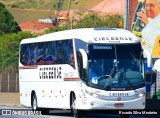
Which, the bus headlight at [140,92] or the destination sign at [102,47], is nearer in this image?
the bus headlight at [140,92]

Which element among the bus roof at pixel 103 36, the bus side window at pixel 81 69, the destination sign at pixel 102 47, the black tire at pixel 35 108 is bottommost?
the black tire at pixel 35 108

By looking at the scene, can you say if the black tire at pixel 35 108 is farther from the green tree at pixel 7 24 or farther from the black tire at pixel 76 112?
the green tree at pixel 7 24

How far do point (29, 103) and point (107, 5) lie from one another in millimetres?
129740

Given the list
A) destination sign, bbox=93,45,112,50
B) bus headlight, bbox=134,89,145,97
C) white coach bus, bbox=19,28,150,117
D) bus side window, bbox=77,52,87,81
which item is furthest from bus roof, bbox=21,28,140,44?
bus headlight, bbox=134,89,145,97

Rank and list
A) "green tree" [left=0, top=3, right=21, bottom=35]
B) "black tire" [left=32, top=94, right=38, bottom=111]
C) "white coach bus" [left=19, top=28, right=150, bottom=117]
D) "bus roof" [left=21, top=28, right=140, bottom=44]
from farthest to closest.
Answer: "green tree" [left=0, top=3, right=21, bottom=35], "black tire" [left=32, top=94, right=38, bottom=111], "bus roof" [left=21, top=28, right=140, bottom=44], "white coach bus" [left=19, top=28, right=150, bottom=117]

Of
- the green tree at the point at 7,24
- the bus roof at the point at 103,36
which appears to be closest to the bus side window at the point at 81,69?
the bus roof at the point at 103,36

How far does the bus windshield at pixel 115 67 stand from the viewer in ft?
96.1

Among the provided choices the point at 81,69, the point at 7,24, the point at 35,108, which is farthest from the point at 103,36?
the point at 7,24

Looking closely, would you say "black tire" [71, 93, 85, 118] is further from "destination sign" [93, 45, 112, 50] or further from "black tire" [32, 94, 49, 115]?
"black tire" [32, 94, 49, 115]

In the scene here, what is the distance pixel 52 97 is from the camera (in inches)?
1342

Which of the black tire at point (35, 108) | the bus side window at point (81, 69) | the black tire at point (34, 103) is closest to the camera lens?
the bus side window at point (81, 69)

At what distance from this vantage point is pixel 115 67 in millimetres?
29391

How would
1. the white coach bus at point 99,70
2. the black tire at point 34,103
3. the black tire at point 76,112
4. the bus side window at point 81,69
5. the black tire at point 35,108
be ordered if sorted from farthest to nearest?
1. the black tire at point 34,103
2. the black tire at point 35,108
3. the black tire at point 76,112
4. the bus side window at point 81,69
5. the white coach bus at point 99,70

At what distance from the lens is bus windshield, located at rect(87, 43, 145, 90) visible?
29.3 metres
